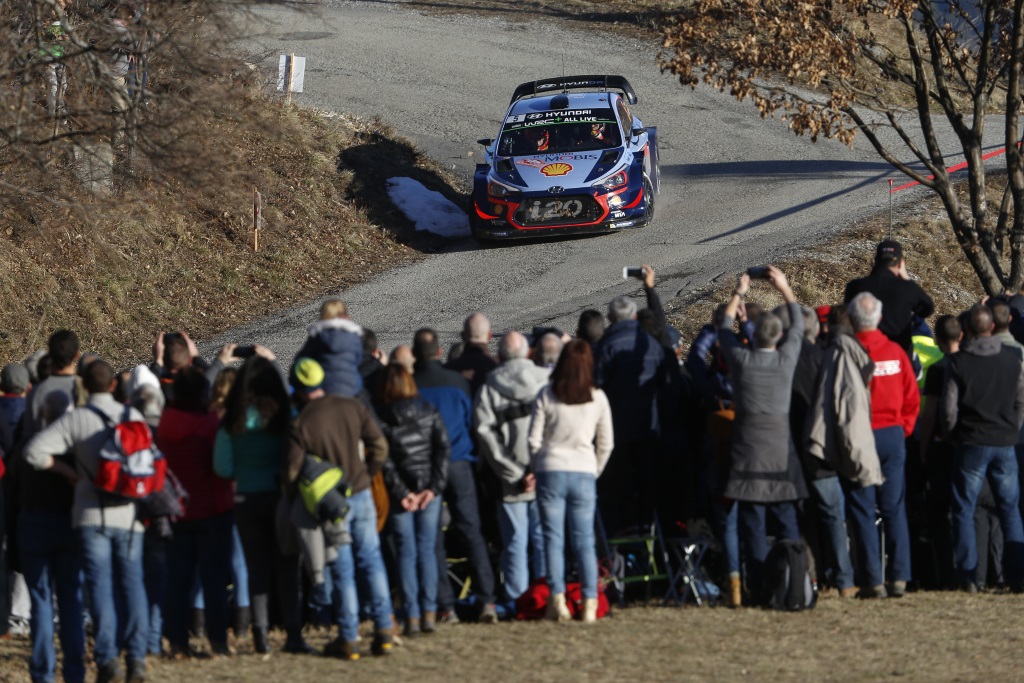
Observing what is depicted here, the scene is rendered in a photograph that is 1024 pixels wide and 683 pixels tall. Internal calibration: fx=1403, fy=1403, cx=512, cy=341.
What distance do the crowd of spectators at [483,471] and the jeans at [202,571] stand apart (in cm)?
1

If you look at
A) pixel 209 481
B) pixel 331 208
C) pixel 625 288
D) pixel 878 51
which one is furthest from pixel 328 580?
pixel 878 51

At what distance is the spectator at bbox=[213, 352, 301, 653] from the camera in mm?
7938

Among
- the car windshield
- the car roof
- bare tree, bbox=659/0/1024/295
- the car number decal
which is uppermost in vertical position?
bare tree, bbox=659/0/1024/295

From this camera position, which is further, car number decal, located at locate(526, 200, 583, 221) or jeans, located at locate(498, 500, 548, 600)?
car number decal, located at locate(526, 200, 583, 221)

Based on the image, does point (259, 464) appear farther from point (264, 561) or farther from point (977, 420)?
point (977, 420)

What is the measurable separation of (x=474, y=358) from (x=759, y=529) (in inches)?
86.9

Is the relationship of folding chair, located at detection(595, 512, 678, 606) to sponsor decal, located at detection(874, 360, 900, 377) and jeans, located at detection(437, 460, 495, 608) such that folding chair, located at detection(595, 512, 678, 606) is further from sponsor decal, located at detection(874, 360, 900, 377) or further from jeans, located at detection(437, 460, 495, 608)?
sponsor decal, located at detection(874, 360, 900, 377)

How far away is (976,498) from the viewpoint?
9.78m

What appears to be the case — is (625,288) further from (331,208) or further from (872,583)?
(872,583)

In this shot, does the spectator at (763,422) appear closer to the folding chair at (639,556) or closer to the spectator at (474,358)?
the folding chair at (639,556)

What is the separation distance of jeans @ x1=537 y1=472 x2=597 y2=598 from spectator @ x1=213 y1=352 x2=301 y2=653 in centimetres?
160

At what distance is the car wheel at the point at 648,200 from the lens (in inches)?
774

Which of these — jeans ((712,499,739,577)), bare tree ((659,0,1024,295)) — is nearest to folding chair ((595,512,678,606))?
jeans ((712,499,739,577))

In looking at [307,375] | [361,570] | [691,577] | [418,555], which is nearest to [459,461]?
[418,555]
